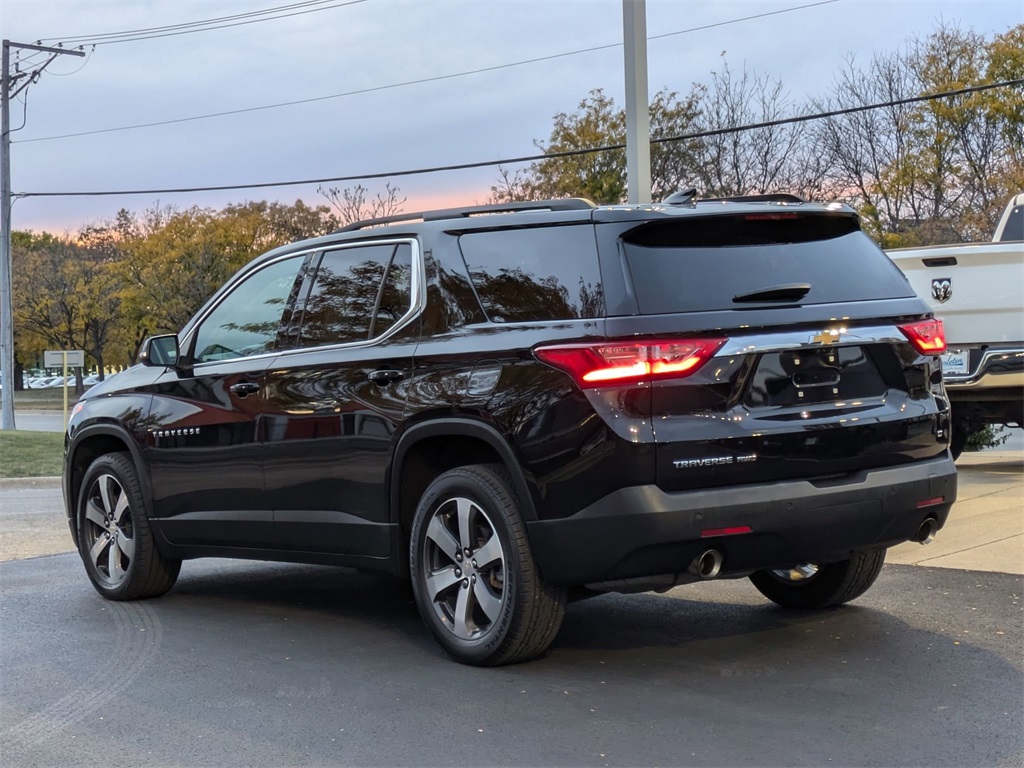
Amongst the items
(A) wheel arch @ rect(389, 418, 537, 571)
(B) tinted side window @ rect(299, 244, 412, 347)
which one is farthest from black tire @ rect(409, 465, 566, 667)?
(B) tinted side window @ rect(299, 244, 412, 347)

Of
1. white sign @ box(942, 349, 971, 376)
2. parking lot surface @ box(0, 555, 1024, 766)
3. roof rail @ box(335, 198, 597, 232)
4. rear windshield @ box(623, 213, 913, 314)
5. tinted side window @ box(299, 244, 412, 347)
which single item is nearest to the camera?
parking lot surface @ box(0, 555, 1024, 766)

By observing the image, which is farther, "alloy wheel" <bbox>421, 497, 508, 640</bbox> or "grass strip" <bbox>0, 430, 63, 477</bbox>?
"grass strip" <bbox>0, 430, 63, 477</bbox>

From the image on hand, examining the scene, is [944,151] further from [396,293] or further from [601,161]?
[396,293]

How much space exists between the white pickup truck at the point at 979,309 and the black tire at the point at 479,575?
22.4 ft

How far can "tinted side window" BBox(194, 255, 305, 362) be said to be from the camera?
649 cm

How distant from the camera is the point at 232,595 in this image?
7.42 metres

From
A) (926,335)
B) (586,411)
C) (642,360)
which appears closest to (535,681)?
(586,411)

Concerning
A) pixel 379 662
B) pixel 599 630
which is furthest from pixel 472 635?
pixel 599 630

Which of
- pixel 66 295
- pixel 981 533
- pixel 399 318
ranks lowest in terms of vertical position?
pixel 981 533

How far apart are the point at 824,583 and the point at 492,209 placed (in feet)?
8.16

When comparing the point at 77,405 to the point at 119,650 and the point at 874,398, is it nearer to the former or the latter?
the point at 119,650

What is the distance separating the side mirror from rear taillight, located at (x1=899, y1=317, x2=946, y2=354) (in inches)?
154

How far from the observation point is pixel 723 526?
4754mm

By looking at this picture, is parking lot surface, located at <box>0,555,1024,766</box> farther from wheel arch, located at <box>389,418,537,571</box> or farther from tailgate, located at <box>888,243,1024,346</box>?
tailgate, located at <box>888,243,1024,346</box>
